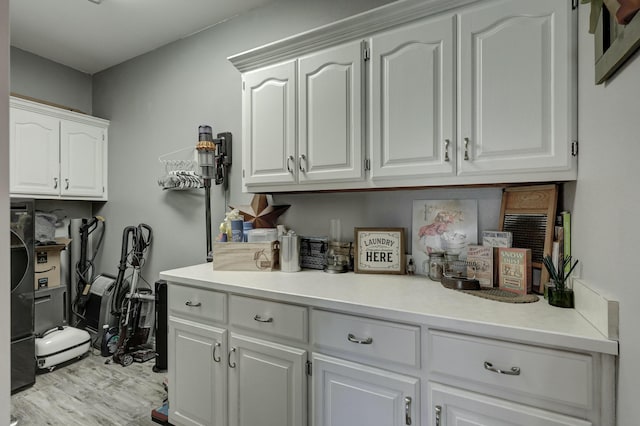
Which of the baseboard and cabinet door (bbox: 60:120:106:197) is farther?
cabinet door (bbox: 60:120:106:197)

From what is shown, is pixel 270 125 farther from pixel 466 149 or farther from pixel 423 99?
pixel 466 149

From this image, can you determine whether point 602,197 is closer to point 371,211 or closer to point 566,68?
point 566,68

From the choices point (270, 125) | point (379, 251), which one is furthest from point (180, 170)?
point (379, 251)

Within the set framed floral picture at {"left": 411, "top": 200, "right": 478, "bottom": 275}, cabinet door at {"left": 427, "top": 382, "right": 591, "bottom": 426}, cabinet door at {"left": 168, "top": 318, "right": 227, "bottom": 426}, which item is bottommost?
cabinet door at {"left": 168, "top": 318, "right": 227, "bottom": 426}

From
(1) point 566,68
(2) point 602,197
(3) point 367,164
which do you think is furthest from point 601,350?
(3) point 367,164

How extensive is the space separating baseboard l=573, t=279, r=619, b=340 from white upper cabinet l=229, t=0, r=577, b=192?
1.42 feet

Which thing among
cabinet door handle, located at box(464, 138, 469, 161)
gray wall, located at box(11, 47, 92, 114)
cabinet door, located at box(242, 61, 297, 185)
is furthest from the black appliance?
cabinet door handle, located at box(464, 138, 469, 161)

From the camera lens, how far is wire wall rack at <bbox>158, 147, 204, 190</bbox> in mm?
2627

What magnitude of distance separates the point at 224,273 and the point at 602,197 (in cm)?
177

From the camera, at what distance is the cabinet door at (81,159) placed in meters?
3.10

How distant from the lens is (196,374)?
1.80 m

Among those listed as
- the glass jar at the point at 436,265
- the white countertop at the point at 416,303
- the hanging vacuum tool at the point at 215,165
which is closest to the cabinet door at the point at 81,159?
the hanging vacuum tool at the point at 215,165

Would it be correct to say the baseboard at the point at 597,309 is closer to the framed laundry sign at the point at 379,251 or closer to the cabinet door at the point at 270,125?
the framed laundry sign at the point at 379,251

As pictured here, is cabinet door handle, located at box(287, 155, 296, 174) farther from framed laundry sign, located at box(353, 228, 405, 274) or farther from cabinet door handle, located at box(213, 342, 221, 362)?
cabinet door handle, located at box(213, 342, 221, 362)
